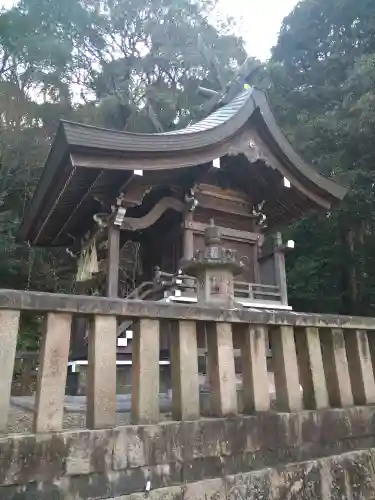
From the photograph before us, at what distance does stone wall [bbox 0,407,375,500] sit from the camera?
1.92 meters

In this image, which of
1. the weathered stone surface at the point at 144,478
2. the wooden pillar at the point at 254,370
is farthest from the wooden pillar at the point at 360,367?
the weathered stone surface at the point at 144,478

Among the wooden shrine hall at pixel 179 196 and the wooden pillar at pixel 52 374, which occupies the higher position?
the wooden shrine hall at pixel 179 196

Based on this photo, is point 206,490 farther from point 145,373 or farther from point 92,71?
point 92,71

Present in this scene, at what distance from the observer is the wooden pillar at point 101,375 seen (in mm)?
2145

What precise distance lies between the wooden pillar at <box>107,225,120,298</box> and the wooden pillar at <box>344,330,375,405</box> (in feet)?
14.4

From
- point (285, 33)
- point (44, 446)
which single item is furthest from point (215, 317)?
point (285, 33)

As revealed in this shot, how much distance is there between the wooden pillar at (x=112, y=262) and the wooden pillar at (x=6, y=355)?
4.87 metres

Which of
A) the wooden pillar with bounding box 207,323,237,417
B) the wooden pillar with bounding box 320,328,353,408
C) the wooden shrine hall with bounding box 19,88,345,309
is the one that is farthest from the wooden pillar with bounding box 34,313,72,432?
the wooden shrine hall with bounding box 19,88,345,309

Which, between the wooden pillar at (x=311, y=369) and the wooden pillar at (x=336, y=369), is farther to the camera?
the wooden pillar at (x=336, y=369)

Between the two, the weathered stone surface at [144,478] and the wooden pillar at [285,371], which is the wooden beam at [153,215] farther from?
the weathered stone surface at [144,478]

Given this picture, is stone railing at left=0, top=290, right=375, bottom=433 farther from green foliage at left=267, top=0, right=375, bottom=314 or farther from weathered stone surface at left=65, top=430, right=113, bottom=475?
green foliage at left=267, top=0, right=375, bottom=314

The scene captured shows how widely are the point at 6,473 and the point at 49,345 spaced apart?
1.87 feet

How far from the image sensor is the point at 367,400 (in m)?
3.14

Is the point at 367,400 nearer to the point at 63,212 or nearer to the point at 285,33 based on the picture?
the point at 63,212
